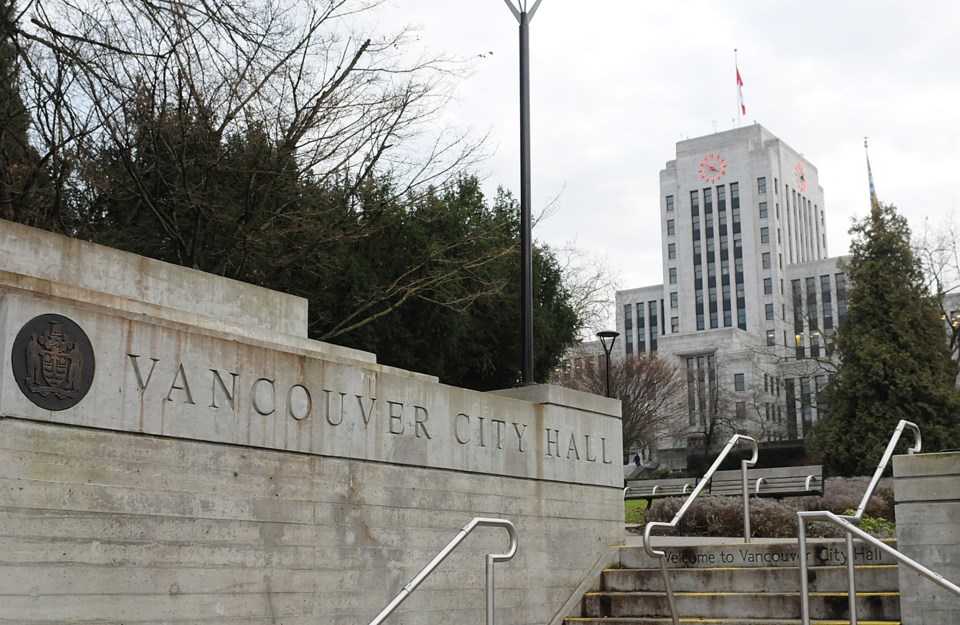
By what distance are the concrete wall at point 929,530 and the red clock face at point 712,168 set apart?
10474 centimetres

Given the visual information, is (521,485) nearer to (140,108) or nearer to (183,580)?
(183,580)

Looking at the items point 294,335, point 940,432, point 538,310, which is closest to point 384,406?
point 294,335

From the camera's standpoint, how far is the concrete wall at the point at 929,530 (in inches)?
308

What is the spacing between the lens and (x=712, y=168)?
4321 inches

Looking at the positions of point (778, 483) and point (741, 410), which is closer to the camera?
point (778, 483)

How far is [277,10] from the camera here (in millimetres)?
11828

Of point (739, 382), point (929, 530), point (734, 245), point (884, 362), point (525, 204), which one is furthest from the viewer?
point (734, 245)

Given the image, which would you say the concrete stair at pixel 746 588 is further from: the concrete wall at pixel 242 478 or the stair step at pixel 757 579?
the concrete wall at pixel 242 478

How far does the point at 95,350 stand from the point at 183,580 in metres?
1.70

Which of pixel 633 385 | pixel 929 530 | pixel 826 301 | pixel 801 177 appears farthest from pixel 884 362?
pixel 801 177

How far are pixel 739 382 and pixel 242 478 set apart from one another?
7965 cm

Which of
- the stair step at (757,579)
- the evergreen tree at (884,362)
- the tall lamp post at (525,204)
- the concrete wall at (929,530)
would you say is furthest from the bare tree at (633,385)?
the concrete wall at (929,530)

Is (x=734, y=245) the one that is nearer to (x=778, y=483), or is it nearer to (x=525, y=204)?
(x=778, y=483)

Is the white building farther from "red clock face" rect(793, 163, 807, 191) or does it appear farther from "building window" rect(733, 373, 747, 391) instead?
"building window" rect(733, 373, 747, 391)
